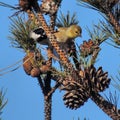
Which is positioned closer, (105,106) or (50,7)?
(105,106)

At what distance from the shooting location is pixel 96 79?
0.68 metres

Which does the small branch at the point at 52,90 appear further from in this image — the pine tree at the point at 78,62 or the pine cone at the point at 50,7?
the pine cone at the point at 50,7

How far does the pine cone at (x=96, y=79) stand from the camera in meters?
0.66

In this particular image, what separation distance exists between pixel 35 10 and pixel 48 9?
272 mm

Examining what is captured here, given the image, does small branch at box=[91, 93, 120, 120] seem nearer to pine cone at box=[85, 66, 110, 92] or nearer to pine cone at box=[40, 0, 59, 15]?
pine cone at box=[85, 66, 110, 92]

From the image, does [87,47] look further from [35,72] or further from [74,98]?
[35,72]

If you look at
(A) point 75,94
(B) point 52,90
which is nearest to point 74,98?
(A) point 75,94

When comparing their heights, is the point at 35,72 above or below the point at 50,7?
below

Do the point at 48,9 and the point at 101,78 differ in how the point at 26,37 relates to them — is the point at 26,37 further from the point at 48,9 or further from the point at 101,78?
the point at 101,78

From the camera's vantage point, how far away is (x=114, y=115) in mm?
666

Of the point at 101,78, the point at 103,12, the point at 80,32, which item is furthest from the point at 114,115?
the point at 80,32

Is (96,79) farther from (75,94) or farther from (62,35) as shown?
(62,35)

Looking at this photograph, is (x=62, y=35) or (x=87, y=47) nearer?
(x=87, y=47)

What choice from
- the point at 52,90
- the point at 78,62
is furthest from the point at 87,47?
the point at 52,90
